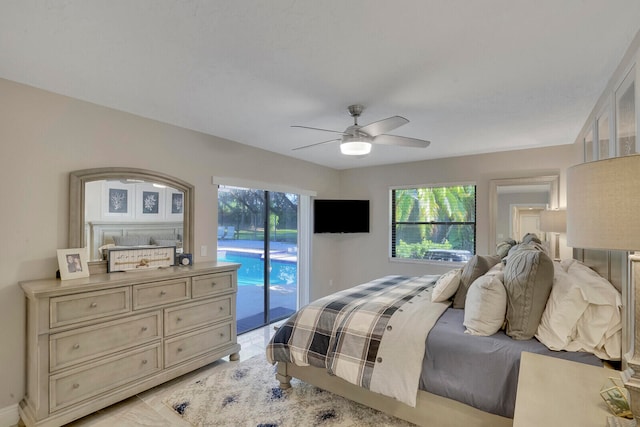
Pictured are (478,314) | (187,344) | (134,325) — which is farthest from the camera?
(187,344)

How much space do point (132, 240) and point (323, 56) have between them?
7.66ft

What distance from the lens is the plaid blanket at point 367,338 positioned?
203 centimetres

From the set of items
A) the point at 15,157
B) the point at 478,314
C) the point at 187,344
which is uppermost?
the point at 15,157

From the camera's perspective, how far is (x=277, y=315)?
480 centimetres

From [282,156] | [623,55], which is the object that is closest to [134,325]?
[282,156]

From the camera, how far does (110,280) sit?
2.39 metres

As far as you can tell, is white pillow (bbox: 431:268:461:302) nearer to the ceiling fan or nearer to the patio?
the ceiling fan

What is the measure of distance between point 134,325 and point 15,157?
1499 millimetres

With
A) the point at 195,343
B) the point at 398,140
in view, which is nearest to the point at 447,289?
the point at 398,140

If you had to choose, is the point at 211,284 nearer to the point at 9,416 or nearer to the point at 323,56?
the point at 9,416

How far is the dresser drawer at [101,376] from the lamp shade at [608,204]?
2925mm

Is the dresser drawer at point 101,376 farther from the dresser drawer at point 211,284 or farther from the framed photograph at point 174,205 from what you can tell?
A: the framed photograph at point 174,205

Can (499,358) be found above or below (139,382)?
above

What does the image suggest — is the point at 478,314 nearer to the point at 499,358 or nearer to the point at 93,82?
the point at 499,358
